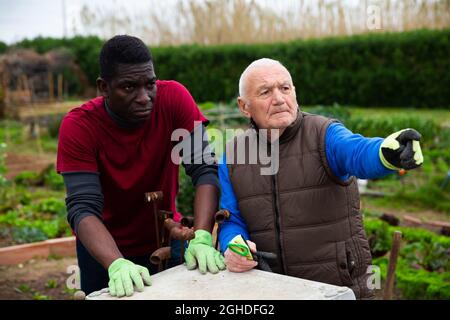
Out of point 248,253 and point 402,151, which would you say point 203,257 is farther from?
point 402,151

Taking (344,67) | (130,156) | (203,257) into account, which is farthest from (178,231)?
(344,67)

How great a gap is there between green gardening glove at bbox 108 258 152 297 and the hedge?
13282 mm

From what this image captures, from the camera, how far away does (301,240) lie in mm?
2607

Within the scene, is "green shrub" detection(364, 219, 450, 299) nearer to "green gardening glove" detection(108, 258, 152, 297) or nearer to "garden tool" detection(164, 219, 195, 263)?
"garden tool" detection(164, 219, 195, 263)

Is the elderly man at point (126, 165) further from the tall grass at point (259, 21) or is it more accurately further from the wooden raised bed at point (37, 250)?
the tall grass at point (259, 21)

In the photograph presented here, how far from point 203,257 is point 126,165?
2.02 feet

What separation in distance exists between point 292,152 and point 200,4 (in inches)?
634

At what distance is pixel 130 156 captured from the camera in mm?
2887

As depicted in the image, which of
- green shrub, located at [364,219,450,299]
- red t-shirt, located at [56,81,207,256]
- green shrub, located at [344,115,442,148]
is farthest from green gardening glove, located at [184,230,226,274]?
green shrub, located at [344,115,442,148]

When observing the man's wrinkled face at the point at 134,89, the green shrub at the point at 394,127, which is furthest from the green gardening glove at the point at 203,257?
Result: the green shrub at the point at 394,127

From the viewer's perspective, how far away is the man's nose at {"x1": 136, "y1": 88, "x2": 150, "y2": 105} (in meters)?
2.70

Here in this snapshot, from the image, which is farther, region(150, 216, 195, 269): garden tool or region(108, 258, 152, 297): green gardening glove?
region(150, 216, 195, 269): garden tool

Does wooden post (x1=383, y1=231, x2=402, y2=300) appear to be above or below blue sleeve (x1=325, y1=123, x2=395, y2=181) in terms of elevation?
below
